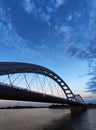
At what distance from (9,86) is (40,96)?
45.2 ft

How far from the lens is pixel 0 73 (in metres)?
33.7

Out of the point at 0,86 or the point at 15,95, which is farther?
the point at 15,95

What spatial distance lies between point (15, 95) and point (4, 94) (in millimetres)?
3664

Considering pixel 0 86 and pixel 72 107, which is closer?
pixel 0 86

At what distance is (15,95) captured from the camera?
32906 mm

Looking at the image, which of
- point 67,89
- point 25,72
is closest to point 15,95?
point 25,72

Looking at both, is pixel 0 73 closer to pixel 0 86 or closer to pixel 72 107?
pixel 0 86

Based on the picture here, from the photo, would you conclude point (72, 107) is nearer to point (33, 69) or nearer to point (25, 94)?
point (33, 69)

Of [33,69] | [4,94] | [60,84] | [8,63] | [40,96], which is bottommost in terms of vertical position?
[4,94]

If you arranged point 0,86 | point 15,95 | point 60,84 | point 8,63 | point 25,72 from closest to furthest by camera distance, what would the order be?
point 0,86, point 15,95, point 8,63, point 25,72, point 60,84

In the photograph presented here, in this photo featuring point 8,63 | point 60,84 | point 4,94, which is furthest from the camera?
point 60,84

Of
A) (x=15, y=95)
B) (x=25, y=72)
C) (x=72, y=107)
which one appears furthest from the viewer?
(x=72, y=107)

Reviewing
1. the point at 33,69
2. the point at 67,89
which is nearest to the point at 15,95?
the point at 33,69

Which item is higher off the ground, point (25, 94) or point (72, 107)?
point (72, 107)
